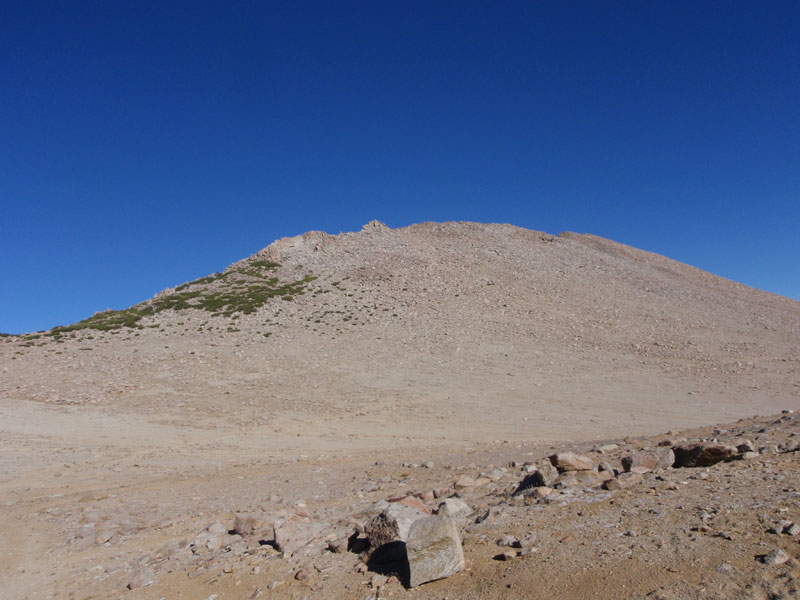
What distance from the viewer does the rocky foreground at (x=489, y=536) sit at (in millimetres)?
4277

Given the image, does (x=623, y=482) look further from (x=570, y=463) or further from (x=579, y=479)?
(x=570, y=463)

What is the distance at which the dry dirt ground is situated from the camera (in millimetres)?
5000

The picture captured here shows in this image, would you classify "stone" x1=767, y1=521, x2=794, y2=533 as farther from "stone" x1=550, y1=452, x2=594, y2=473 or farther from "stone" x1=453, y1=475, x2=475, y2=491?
"stone" x1=453, y1=475, x2=475, y2=491

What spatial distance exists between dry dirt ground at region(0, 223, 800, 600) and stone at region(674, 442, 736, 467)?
0.40 meters

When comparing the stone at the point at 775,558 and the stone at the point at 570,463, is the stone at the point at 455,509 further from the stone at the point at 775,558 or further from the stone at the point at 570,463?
the stone at the point at 775,558

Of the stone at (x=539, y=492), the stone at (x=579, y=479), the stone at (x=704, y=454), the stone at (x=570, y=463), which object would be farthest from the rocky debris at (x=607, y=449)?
the stone at (x=539, y=492)

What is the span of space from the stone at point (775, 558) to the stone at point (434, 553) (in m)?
2.42

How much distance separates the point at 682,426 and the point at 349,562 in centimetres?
1506

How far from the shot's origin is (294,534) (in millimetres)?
6105

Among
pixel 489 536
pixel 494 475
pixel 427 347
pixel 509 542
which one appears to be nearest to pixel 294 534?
pixel 489 536

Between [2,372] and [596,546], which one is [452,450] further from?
[2,372]

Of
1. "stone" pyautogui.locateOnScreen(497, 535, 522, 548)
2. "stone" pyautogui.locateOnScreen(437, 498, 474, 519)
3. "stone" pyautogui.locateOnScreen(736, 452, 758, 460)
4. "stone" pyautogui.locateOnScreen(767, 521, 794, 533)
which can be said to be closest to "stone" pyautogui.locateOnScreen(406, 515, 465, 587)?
"stone" pyautogui.locateOnScreen(497, 535, 522, 548)

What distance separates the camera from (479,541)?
534 centimetres

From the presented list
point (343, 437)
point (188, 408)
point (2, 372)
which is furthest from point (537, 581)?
point (2, 372)
